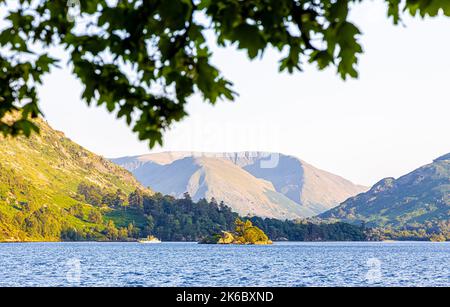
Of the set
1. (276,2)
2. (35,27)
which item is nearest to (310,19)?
(276,2)

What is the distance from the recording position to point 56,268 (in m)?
179

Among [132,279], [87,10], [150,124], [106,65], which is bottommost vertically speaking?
[132,279]

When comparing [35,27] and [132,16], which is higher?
[35,27]

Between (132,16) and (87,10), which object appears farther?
(87,10)

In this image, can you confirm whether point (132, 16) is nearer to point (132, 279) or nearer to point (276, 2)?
point (276, 2)

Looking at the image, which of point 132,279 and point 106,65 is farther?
point 132,279
